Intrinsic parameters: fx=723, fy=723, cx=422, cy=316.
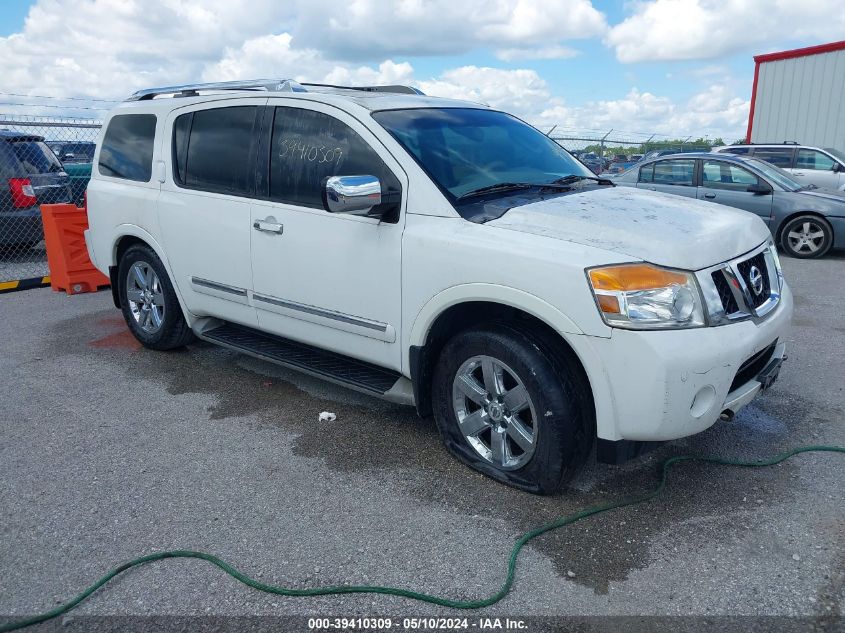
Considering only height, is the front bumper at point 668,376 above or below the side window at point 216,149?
below

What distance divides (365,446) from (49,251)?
578 centimetres

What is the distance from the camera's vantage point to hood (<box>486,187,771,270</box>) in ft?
10.1

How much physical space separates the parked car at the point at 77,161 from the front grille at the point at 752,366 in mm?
9772

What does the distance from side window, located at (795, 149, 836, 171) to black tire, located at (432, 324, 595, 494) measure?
1188 centimetres

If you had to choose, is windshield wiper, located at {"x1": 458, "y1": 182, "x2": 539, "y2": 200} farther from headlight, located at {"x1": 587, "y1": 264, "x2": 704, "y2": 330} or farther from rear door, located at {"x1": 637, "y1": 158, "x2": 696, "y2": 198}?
rear door, located at {"x1": 637, "y1": 158, "x2": 696, "y2": 198}

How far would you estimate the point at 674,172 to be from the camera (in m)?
10.8

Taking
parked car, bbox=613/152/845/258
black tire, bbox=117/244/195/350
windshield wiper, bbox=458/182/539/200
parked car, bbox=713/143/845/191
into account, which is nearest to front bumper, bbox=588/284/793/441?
windshield wiper, bbox=458/182/539/200

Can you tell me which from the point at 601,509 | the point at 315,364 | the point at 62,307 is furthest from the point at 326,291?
the point at 62,307

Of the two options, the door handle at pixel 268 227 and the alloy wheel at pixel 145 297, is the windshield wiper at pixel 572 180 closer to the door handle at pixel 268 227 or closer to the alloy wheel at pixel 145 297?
the door handle at pixel 268 227

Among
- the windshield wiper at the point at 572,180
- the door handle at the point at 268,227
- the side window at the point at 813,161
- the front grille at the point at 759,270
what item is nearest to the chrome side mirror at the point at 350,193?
the door handle at the point at 268,227

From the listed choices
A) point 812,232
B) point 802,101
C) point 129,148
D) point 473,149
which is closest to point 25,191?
point 129,148

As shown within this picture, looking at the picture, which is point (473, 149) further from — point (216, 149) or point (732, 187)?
point (732, 187)

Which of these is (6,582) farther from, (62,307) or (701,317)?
(62,307)

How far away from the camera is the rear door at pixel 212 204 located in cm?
449
